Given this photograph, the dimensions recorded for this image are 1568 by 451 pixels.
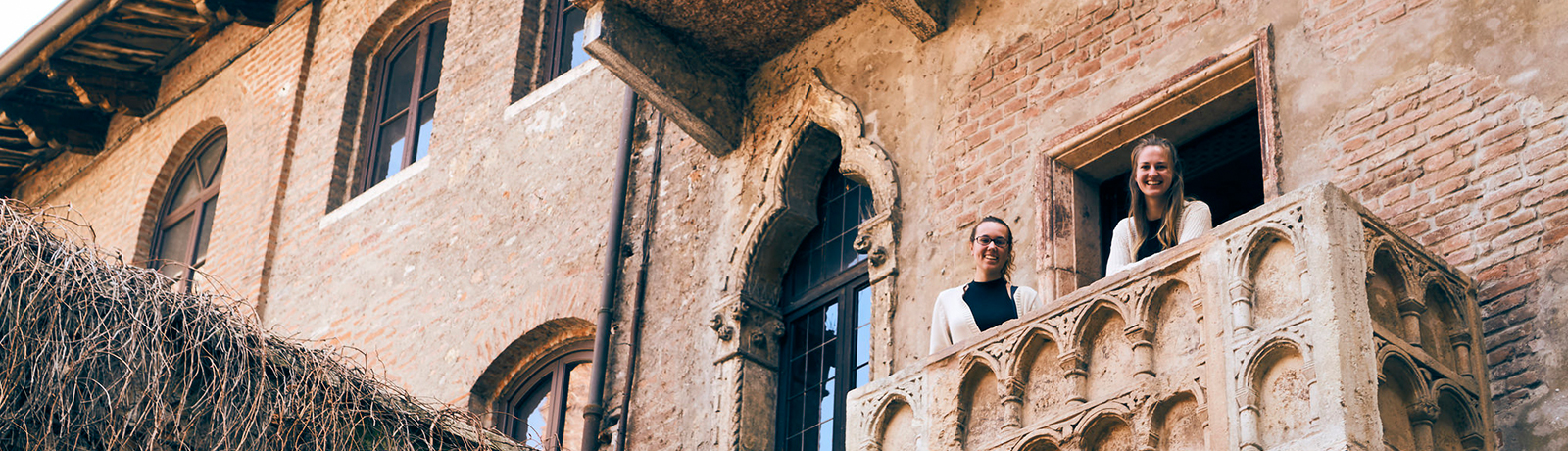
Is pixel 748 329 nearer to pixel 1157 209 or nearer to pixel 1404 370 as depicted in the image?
pixel 1157 209

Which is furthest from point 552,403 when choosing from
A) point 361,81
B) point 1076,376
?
point 1076,376

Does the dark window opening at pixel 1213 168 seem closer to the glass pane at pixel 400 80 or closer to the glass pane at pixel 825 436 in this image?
the glass pane at pixel 825 436

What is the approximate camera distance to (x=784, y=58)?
10.3 metres

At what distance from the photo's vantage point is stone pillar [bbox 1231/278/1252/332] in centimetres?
565

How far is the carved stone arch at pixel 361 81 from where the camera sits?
13.5 metres

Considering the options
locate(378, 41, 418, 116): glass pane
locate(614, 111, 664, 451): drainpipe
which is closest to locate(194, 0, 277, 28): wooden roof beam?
locate(378, 41, 418, 116): glass pane

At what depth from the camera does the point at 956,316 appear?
686cm

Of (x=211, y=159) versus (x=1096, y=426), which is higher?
(x=211, y=159)

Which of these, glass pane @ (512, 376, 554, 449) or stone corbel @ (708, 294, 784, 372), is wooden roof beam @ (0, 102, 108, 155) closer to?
glass pane @ (512, 376, 554, 449)

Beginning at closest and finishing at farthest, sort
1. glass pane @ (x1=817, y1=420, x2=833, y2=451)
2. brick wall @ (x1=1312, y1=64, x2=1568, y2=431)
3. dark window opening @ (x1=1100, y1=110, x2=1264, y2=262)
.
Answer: brick wall @ (x1=1312, y1=64, x2=1568, y2=431), dark window opening @ (x1=1100, y1=110, x2=1264, y2=262), glass pane @ (x1=817, y1=420, x2=833, y2=451)

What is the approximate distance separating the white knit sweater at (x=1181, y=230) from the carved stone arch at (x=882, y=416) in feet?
3.00

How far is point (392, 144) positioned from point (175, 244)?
2844mm

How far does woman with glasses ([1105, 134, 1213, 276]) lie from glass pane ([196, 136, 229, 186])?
10.4 meters

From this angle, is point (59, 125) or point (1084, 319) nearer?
point (1084, 319)
